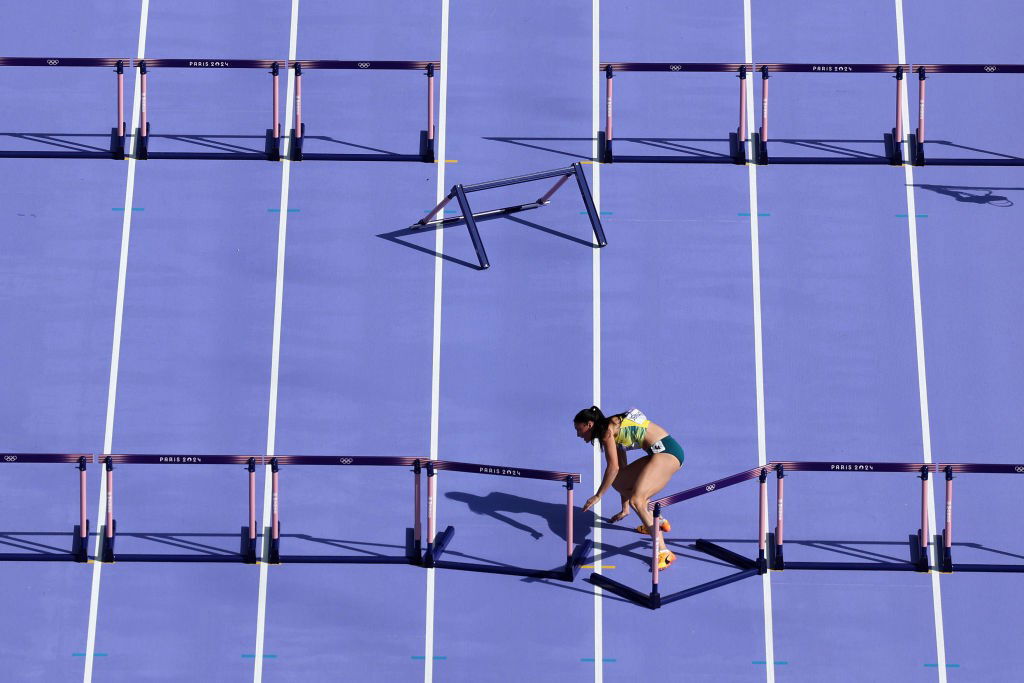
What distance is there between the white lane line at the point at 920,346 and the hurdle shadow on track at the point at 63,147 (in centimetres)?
890

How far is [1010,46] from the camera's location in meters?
26.9

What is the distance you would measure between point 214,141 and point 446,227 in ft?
9.41

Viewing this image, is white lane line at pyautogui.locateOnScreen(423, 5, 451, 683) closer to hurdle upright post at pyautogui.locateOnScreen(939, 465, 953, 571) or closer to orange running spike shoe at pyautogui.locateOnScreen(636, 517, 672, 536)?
orange running spike shoe at pyautogui.locateOnScreen(636, 517, 672, 536)

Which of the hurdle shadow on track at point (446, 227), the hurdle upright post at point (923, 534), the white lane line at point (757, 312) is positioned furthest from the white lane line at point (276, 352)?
the hurdle upright post at point (923, 534)

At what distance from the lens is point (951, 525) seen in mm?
22734

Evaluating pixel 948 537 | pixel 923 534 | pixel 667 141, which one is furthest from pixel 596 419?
pixel 667 141

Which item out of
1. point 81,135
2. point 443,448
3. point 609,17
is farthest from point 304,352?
point 609,17

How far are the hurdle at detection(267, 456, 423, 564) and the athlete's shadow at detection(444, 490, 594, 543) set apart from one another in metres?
0.70

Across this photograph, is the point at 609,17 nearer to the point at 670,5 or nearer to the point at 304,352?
the point at 670,5

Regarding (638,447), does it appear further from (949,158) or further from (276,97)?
(276,97)

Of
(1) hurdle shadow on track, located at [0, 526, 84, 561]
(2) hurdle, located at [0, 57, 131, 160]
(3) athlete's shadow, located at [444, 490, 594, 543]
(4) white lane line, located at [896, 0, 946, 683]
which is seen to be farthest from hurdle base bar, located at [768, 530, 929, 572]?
(2) hurdle, located at [0, 57, 131, 160]

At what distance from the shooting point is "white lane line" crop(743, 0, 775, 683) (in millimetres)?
22203

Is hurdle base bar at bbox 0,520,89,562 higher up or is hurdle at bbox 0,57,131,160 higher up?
hurdle at bbox 0,57,131,160

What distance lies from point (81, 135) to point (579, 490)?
7287 mm
